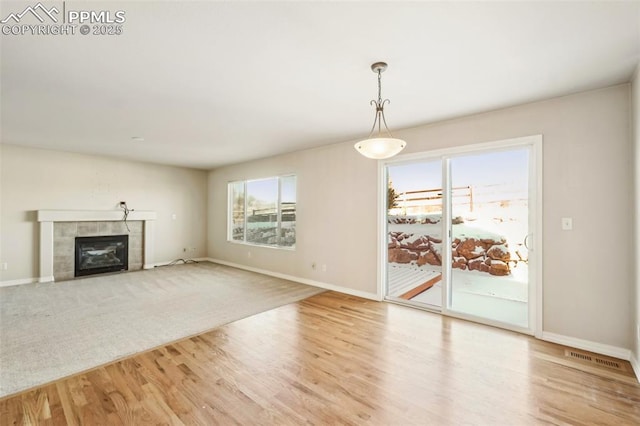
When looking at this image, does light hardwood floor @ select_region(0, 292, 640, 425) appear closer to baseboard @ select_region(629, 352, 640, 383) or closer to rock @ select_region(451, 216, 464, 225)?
baseboard @ select_region(629, 352, 640, 383)

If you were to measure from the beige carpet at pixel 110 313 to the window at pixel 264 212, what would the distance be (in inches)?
36.1

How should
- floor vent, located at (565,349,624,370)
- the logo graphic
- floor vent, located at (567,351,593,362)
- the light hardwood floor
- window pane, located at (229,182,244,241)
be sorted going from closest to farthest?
1. the logo graphic
2. the light hardwood floor
3. floor vent, located at (565,349,624,370)
4. floor vent, located at (567,351,593,362)
5. window pane, located at (229,182,244,241)

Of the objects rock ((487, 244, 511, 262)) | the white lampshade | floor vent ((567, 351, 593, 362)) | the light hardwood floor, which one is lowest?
the light hardwood floor

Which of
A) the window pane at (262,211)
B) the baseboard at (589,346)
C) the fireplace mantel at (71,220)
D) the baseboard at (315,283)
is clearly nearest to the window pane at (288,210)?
the window pane at (262,211)

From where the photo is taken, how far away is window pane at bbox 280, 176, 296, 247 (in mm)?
5664

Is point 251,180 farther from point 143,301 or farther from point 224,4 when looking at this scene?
point 224,4

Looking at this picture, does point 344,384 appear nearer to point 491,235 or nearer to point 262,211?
point 491,235

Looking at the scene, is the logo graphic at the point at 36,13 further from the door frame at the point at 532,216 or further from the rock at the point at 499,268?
the rock at the point at 499,268

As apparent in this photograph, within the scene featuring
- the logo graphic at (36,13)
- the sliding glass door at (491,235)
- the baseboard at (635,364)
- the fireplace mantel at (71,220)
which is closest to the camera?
the logo graphic at (36,13)

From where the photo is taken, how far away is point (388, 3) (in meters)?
1.64

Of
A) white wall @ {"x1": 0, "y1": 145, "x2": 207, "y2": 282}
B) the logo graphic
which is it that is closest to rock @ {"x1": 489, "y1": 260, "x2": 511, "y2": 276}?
the logo graphic

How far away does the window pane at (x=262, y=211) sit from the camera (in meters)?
6.10

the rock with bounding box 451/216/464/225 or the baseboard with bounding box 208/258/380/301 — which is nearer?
the rock with bounding box 451/216/464/225

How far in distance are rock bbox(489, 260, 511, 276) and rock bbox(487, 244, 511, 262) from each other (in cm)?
5
